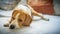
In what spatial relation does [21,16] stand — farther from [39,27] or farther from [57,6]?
[57,6]

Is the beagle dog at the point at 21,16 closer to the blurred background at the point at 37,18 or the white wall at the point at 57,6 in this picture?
the blurred background at the point at 37,18

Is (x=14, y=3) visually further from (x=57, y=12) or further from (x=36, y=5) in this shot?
(x=57, y=12)

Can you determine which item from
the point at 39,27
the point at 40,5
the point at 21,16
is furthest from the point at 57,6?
the point at 21,16

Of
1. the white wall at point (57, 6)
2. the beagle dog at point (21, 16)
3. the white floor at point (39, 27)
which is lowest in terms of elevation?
the white floor at point (39, 27)

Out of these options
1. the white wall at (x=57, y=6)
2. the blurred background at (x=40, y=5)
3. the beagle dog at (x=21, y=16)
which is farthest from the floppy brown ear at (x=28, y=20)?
the white wall at (x=57, y=6)

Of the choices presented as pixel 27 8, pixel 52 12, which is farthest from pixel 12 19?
pixel 52 12
